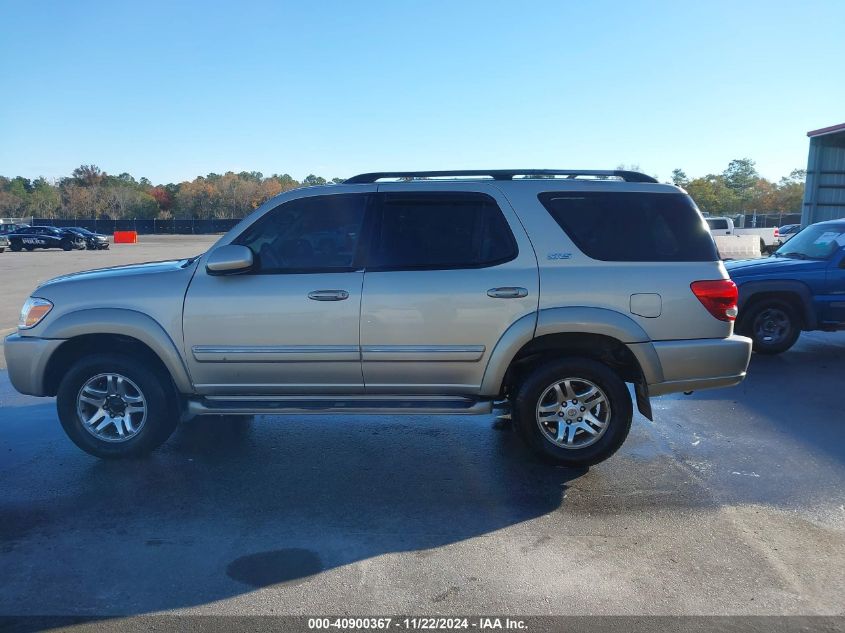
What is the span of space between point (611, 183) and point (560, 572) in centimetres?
285

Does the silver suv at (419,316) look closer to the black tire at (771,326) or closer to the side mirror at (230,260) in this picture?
the side mirror at (230,260)

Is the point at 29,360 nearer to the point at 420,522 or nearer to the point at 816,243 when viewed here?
the point at 420,522

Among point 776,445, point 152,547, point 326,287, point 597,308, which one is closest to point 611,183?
point 597,308

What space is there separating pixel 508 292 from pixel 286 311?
1.59 metres

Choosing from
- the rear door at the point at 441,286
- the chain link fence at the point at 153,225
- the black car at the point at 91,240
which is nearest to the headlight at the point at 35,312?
the rear door at the point at 441,286

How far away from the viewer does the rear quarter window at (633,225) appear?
15.8 feet

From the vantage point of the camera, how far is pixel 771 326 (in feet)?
29.7

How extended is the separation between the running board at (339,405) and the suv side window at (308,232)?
0.99 meters

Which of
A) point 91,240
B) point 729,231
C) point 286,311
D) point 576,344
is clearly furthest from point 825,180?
point 91,240

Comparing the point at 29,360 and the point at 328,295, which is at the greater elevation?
the point at 328,295

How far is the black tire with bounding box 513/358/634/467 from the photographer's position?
189 inches

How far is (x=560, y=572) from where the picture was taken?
11.6ft

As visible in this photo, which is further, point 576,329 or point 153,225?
point 153,225

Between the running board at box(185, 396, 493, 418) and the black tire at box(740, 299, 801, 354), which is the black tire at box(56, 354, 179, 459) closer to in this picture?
the running board at box(185, 396, 493, 418)
